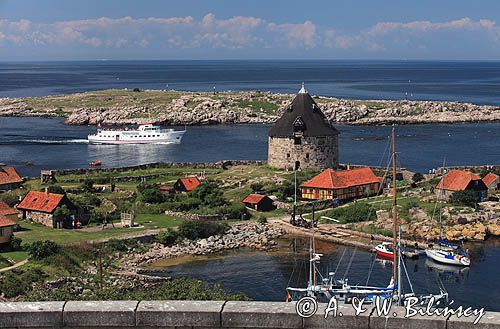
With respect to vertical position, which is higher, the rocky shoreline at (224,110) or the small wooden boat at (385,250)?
the small wooden boat at (385,250)

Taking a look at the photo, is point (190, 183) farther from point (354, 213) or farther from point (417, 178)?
point (417, 178)

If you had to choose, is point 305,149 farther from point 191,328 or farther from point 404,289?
point 191,328

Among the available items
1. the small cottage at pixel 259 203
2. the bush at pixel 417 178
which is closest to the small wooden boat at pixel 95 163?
the small cottage at pixel 259 203

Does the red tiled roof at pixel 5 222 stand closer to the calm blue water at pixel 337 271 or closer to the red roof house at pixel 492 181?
the calm blue water at pixel 337 271

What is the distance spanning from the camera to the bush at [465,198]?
47.9 m

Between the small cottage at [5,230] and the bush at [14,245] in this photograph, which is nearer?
the bush at [14,245]

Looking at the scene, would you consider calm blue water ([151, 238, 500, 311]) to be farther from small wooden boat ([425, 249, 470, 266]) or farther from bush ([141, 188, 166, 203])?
bush ([141, 188, 166, 203])

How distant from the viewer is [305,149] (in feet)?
194

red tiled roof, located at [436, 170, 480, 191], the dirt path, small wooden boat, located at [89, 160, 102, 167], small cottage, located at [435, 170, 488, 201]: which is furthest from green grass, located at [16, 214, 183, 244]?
small wooden boat, located at [89, 160, 102, 167]

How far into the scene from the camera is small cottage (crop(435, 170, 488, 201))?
4994 centimetres

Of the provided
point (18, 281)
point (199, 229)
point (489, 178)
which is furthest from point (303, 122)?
point (18, 281)

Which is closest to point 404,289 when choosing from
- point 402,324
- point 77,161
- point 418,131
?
point 402,324

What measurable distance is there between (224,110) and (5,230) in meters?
92.4

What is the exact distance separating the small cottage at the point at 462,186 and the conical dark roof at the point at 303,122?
1177 cm
